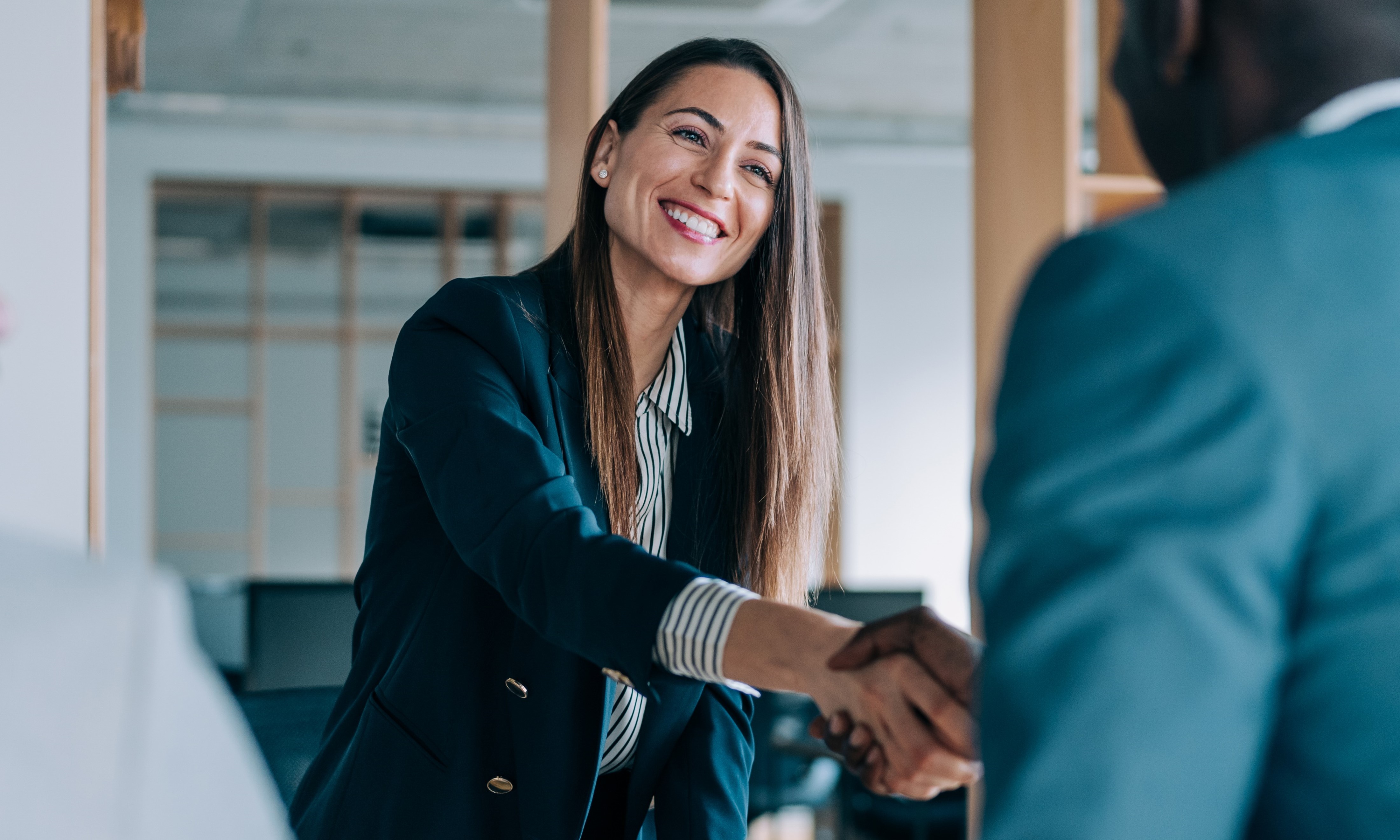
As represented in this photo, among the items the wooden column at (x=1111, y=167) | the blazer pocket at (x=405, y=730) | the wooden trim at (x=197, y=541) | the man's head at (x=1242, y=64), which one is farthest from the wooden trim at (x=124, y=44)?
the wooden trim at (x=197, y=541)

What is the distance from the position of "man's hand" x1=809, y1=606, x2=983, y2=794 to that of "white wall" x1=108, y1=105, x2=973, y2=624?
24.6ft

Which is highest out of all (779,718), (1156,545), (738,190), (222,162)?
(222,162)

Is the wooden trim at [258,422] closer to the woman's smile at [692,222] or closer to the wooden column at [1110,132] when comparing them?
the wooden column at [1110,132]

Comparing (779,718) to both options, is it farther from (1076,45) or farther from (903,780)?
(903,780)

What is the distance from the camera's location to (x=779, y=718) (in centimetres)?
445

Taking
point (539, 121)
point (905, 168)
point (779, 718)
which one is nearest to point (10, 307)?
point (779, 718)

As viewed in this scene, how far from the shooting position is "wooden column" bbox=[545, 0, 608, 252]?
2920 mm

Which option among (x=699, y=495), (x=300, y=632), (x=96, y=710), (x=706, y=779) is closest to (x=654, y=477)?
(x=699, y=495)

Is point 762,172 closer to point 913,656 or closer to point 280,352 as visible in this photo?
point 913,656

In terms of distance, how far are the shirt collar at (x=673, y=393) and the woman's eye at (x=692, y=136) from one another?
0.82 ft

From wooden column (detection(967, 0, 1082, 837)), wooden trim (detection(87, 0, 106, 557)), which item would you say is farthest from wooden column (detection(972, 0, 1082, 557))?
wooden trim (detection(87, 0, 106, 557))

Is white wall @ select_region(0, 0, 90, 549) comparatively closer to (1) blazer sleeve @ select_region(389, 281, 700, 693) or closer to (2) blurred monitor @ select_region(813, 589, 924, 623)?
(1) blazer sleeve @ select_region(389, 281, 700, 693)

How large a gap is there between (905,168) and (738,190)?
24.9ft

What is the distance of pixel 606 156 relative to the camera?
5.31ft
